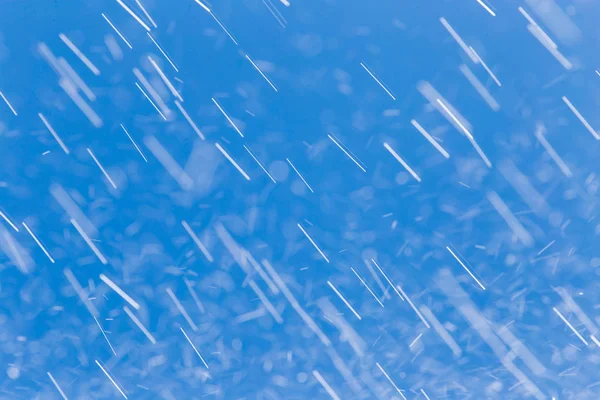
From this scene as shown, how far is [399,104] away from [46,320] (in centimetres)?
162

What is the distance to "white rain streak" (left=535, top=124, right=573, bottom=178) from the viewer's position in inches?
75.0

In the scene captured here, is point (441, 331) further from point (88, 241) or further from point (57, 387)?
point (57, 387)

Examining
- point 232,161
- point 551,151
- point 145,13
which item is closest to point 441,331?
point 551,151

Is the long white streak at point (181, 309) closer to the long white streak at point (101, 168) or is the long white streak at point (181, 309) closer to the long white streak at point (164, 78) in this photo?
the long white streak at point (101, 168)

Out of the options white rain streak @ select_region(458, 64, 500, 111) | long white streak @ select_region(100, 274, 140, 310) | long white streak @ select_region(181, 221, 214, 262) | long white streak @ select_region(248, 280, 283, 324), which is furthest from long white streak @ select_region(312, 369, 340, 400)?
white rain streak @ select_region(458, 64, 500, 111)

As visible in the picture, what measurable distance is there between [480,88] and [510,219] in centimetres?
52

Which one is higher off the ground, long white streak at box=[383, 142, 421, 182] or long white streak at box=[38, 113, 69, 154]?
long white streak at box=[383, 142, 421, 182]

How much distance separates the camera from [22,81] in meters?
1.86

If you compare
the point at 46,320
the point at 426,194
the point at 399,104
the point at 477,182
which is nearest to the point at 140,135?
the point at 46,320

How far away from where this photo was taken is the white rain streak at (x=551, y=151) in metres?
1.91

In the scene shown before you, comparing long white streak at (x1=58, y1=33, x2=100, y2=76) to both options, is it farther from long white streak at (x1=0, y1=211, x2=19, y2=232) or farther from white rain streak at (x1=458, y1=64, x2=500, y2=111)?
white rain streak at (x1=458, y1=64, x2=500, y2=111)

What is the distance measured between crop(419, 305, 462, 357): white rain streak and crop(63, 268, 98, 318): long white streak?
51.0 inches

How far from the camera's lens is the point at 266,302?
6.48 feet

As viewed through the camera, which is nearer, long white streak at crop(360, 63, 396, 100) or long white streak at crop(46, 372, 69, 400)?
long white streak at crop(360, 63, 396, 100)
